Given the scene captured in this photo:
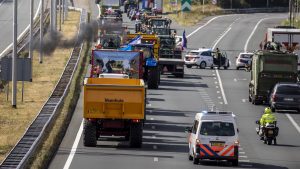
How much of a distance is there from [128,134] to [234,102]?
22330 mm

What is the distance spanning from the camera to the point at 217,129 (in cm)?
3647

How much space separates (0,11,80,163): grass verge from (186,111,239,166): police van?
21.4ft

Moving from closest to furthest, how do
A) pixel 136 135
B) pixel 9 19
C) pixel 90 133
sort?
pixel 90 133
pixel 136 135
pixel 9 19

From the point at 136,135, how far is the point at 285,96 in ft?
61.9

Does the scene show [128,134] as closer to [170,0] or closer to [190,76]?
[190,76]

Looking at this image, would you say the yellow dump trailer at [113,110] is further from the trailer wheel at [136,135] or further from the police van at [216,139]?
the police van at [216,139]

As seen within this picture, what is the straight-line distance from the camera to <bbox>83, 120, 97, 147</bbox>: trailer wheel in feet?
131

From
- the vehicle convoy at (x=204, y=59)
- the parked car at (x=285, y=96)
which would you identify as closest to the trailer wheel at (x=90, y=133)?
the parked car at (x=285, y=96)

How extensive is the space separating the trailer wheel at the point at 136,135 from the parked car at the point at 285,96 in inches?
723

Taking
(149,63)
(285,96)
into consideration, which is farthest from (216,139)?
(149,63)

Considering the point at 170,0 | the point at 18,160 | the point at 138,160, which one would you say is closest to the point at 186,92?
the point at 138,160

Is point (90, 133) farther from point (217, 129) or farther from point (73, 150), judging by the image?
point (217, 129)

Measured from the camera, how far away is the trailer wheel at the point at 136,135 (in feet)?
132

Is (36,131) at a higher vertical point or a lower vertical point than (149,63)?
lower
